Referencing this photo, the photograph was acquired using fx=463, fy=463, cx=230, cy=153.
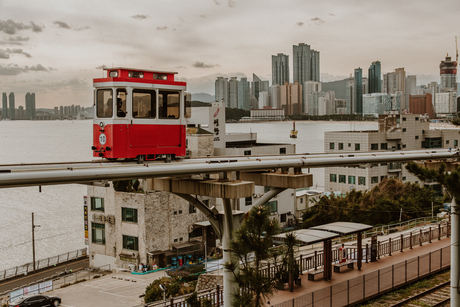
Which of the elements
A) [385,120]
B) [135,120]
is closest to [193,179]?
[135,120]

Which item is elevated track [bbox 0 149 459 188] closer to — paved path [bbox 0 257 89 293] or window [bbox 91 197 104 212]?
window [bbox 91 197 104 212]

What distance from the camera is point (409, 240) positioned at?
87.5 feet

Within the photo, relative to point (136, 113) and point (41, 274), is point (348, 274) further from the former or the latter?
point (41, 274)

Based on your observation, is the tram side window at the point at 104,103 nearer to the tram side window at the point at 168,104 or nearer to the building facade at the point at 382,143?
the tram side window at the point at 168,104

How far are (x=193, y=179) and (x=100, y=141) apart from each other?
Answer: 279cm

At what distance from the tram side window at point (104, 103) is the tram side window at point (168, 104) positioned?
1.36m

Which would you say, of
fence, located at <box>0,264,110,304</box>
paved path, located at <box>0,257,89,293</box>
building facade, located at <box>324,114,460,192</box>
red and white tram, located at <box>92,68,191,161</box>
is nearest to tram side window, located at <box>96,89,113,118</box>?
red and white tram, located at <box>92,68,191,161</box>

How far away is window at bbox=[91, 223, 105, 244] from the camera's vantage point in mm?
43772

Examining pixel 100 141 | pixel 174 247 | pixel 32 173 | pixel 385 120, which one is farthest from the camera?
pixel 385 120

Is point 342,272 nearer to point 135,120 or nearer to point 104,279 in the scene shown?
point 135,120

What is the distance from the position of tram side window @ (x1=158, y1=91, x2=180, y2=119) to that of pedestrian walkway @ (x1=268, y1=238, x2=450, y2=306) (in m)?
7.40

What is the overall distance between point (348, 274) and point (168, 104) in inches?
470

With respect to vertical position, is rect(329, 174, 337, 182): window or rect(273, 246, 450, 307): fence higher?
rect(273, 246, 450, 307): fence

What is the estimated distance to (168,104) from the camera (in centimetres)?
1333
